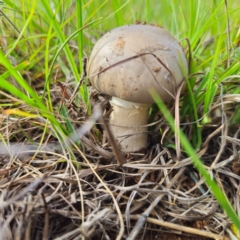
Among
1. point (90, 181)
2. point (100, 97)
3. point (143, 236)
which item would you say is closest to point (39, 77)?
point (100, 97)

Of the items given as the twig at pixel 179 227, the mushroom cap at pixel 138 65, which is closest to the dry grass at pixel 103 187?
the twig at pixel 179 227

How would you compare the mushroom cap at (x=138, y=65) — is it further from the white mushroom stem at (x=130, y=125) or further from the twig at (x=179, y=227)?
the twig at (x=179, y=227)

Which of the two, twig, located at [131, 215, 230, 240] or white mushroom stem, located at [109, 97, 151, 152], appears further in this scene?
white mushroom stem, located at [109, 97, 151, 152]

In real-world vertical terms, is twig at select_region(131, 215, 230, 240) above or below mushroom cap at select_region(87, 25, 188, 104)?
below

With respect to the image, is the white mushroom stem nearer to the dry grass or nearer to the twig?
the dry grass

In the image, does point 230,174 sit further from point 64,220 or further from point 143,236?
point 64,220

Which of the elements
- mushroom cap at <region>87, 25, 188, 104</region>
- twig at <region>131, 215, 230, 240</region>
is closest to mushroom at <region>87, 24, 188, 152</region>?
mushroom cap at <region>87, 25, 188, 104</region>
